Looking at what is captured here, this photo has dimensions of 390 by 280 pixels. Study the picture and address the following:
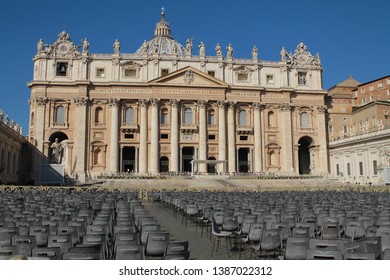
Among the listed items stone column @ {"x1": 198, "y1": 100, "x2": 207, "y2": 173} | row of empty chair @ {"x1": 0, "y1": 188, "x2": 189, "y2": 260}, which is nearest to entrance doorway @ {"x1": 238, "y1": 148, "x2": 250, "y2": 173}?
stone column @ {"x1": 198, "y1": 100, "x2": 207, "y2": 173}

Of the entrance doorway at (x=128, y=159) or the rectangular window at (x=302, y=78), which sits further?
the rectangular window at (x=302, y=78)

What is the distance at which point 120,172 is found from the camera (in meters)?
60.0

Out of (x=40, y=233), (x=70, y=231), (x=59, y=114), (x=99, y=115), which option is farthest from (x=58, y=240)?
(x=59, y=114)

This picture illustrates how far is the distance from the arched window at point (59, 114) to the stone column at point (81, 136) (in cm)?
263

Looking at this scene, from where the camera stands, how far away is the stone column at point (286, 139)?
2539 inches

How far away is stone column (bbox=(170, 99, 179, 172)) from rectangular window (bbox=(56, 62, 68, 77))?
1865cm

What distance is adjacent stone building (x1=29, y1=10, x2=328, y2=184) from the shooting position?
61562 mm

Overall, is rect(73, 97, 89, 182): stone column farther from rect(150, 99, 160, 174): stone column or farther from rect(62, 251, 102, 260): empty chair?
rect(62, 251, 102, 260): empty chair

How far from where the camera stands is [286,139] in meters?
65.2

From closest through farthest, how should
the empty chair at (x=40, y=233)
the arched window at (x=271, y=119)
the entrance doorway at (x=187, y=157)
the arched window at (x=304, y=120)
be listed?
the empty chair at (x=40, y=233) → the entrance doorway at (x=187, y=157) → the arched window at (x=271, y=119) → the arched window at (x=304, y=120)

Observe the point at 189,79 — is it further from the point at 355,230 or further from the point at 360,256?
the point at 360,256

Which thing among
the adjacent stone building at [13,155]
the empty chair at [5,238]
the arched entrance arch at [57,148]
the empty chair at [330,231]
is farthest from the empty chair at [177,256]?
the arched entrance arch at [57,148]

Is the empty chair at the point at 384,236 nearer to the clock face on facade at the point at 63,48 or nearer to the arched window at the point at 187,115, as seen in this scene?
the arched window at the point at 187,115
